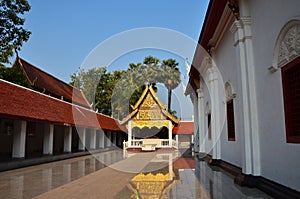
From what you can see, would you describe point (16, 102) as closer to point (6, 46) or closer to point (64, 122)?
point (64, 122)

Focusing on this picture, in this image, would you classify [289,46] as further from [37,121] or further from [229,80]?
[37,121]

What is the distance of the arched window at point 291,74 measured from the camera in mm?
3514

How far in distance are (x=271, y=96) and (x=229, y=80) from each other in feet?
8.44

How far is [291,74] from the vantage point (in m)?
3.69

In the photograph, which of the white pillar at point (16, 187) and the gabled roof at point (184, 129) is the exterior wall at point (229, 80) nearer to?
the white pillar at point (16, 187)

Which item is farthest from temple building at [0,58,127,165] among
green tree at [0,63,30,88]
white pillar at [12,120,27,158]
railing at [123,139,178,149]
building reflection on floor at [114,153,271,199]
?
building reflection on floor at [114,153,271,199]

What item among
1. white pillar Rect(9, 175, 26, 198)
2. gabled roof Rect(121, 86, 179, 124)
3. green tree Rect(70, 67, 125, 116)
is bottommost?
white pillar Rect(9, 175, 26, 198)

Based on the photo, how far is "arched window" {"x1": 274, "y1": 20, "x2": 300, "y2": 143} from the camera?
3.51m

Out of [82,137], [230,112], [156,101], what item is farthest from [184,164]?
[156,101]

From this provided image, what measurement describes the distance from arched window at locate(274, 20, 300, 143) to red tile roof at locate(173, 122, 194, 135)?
61.9ft

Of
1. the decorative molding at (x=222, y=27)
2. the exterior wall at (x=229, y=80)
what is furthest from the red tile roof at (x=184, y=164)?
the decorative molding at (x=222, y=27)

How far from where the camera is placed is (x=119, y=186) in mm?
5484

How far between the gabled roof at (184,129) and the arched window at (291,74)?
61.8 feet

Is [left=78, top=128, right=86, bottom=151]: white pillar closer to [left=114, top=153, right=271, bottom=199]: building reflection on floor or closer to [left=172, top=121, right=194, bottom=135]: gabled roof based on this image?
[left=172, top=121, right=194, bottom=135]: gabled roof
